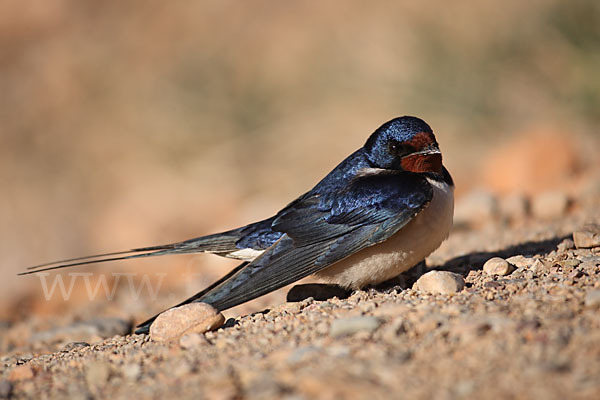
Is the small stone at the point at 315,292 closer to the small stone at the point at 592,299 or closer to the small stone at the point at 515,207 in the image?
the small stone at the point at 592,299

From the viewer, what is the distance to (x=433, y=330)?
2.27m

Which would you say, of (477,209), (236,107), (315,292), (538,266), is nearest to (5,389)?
(315,292)

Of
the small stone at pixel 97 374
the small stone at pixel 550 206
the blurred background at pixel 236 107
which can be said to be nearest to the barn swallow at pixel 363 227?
the small stone at pixel 97 374

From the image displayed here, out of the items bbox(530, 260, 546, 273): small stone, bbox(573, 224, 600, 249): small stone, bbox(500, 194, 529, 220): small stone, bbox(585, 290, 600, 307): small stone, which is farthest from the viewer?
bbox(500, 194, 529, 220): small stone

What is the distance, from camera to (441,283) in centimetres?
280

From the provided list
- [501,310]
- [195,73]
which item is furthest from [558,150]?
[195,73]

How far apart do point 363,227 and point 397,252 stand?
194 mm

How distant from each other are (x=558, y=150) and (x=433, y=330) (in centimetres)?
415

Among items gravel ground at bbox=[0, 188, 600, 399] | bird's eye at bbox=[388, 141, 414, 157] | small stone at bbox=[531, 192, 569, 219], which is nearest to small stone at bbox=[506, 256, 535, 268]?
gravel ground at bbox=[0, 188, 600, 399]

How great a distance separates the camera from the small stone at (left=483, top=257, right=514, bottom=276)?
121 inches

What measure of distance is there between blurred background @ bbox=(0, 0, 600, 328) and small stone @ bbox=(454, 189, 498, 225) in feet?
1.54

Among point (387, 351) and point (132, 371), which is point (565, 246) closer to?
point (387, 351)

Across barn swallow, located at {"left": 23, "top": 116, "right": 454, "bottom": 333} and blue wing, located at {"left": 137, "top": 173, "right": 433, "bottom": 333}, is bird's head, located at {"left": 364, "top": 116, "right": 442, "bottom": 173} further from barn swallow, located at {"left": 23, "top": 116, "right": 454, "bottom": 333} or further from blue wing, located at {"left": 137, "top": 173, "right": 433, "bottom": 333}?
blue wing, located at {"left": 137, "top": 173, "right": 433, "bottom": 333}

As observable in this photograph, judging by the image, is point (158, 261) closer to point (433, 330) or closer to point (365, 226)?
point (365, 226)
